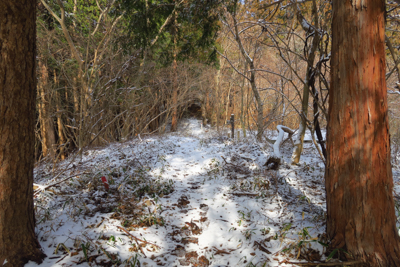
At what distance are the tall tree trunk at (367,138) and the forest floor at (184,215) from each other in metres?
0.48

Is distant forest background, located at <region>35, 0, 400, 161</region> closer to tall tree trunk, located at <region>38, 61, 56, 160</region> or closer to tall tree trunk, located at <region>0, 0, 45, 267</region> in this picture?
tall tree trunk, located at <region>38, 61, 56, 160</region>

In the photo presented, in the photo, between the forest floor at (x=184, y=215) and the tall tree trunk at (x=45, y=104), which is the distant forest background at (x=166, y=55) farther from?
the forest floor at (x=184, y=215)

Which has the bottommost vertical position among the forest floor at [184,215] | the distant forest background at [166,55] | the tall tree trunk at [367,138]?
the forest floor at [184,215]

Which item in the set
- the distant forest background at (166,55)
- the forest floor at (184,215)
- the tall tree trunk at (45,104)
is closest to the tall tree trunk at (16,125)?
the forest floor at (184,215)

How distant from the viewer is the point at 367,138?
6.67 feet

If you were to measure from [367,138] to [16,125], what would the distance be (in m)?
3.14

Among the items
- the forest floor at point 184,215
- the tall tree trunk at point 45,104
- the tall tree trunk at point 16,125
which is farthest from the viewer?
the tall tree trunk at point 45,104

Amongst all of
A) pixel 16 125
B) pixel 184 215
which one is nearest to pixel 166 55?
pixel 184 215

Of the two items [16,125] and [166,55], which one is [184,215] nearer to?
[16,125]

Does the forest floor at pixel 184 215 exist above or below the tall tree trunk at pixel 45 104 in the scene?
below

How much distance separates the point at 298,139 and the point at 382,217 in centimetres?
332

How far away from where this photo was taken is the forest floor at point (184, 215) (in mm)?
2496

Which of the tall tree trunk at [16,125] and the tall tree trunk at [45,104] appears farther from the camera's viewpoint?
the tall tree trunk at [45,104]

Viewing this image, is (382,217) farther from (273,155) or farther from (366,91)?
(273,155)
